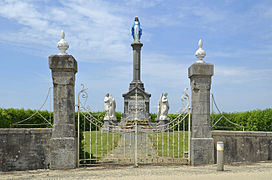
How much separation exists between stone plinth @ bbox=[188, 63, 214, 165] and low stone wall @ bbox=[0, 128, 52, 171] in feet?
13.8

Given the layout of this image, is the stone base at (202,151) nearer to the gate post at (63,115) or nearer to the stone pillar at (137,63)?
the gate post at (63,115)

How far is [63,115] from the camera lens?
7.59 metres

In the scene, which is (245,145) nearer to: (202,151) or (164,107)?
(202,151)

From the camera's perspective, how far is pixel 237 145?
28.2ft

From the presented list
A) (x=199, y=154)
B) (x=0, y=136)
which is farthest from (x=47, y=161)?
(x=199, y=154)

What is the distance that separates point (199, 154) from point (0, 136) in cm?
565

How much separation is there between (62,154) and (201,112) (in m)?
4.12

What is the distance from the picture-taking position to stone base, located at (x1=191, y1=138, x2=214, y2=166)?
7.93 meters

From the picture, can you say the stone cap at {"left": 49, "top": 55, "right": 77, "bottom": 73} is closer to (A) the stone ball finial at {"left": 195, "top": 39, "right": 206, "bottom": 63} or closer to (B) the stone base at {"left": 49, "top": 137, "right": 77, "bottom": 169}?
(B) the stone base at {"left": 49, "top": 137, "right": 77, "bottom": 169}

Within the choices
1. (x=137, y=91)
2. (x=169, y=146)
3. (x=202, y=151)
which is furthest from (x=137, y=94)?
(x=202, y=151)

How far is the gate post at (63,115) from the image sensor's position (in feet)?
24.6

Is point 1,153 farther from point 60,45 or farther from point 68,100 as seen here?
point 60,45

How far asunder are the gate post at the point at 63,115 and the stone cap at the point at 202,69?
136 inches

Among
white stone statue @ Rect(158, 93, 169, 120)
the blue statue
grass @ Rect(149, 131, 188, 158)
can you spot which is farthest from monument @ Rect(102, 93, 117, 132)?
grass @ Rect(149, 131, 188, 158)
